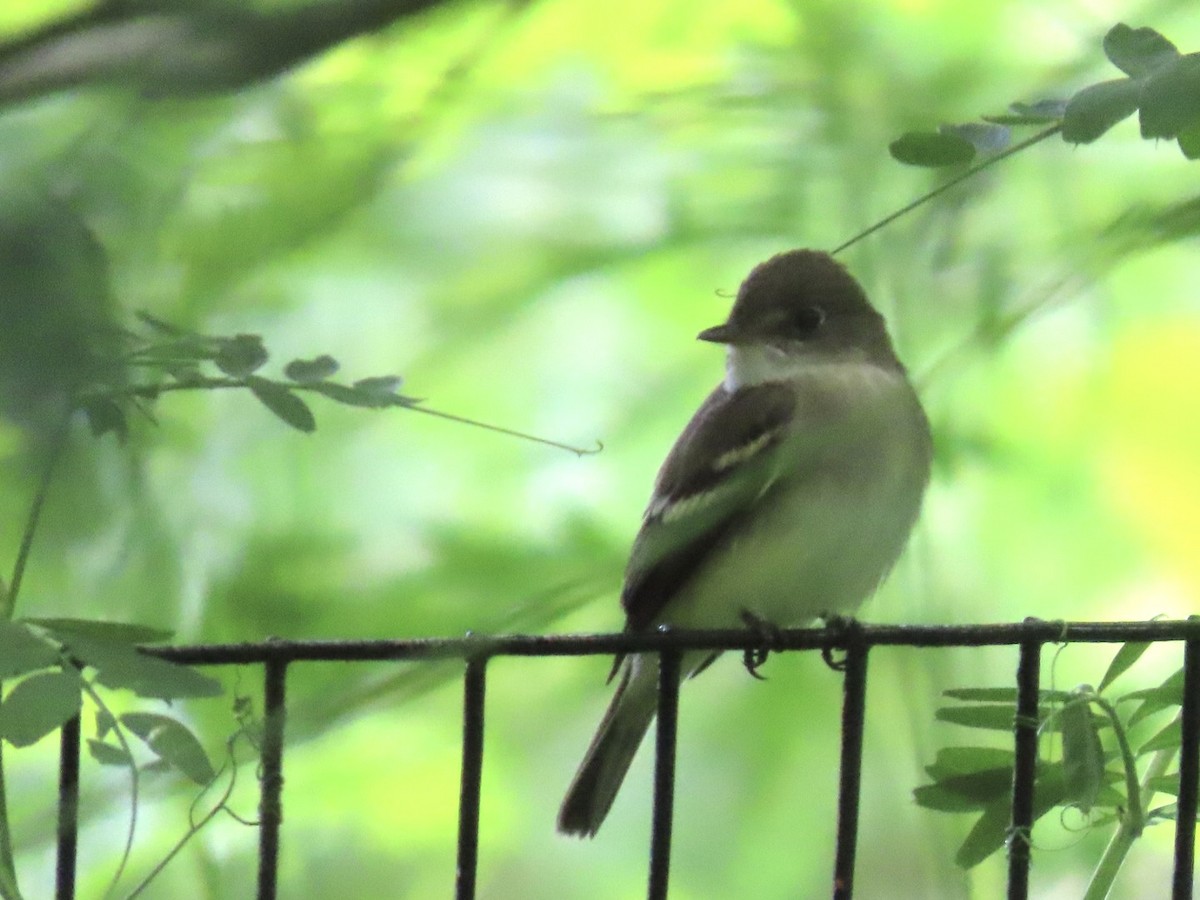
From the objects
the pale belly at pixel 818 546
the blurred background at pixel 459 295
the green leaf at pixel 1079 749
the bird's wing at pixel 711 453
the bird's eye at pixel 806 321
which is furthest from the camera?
the bird's eye at pixel 806 321

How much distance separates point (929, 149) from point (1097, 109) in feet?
0.34

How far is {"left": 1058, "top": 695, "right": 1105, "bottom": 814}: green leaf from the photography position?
728mm

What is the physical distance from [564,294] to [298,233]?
95 mm

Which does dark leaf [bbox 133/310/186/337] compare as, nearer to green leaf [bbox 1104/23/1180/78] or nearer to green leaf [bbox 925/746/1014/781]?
green leaf [bbox 1104/23/1180/78]

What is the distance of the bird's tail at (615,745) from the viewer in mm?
1150

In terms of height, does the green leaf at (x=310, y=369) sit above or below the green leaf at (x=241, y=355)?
below

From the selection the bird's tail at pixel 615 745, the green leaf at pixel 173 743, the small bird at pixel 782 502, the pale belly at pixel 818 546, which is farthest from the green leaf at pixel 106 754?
the pale belly at pixel 818 546

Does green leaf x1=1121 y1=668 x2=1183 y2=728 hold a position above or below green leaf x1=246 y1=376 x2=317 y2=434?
below

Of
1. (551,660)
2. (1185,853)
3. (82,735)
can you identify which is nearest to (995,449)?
(1185,853)

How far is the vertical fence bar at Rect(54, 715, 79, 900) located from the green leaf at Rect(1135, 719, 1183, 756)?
56 cm

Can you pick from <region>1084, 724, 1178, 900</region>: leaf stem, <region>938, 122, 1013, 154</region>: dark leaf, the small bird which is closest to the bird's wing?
the small bird

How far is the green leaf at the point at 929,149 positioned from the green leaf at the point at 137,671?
0.31 metres

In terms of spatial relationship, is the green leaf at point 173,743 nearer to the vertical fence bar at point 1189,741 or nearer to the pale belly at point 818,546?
the vertical fence bar at point 1189,741

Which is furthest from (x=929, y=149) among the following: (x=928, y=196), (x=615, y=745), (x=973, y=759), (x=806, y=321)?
(x=806, y=321)
